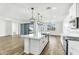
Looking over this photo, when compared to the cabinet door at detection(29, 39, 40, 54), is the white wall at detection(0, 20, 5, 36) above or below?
above

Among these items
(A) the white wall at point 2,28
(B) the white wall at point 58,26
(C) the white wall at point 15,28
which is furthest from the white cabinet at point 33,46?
(C) the white wall at point 15,28

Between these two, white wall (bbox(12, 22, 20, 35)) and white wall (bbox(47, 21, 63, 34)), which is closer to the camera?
white wall (bbox(47, 21, 63, 34))

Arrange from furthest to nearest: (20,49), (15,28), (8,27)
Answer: (15,28), (8,27), (20,49)

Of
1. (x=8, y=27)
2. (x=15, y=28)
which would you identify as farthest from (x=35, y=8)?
(x=15, y=28)

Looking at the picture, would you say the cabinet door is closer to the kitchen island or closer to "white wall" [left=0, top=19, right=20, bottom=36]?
the kitchen island

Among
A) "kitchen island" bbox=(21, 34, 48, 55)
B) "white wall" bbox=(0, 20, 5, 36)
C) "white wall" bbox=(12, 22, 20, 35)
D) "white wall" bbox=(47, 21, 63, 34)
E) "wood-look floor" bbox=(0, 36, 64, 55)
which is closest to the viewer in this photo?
"kitchen island" bbox=(21, 34, 48, 55)

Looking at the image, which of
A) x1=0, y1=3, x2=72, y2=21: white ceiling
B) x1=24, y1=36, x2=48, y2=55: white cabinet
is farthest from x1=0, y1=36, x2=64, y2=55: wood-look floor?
x1=0, y1=3, x2=72, y2=21: white ceiling

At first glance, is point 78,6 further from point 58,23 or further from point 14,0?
point 58,23

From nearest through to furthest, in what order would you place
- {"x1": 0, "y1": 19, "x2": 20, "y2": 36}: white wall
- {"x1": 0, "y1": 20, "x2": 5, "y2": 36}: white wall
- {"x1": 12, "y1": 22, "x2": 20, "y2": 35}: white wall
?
{"x1": 0, "y1": 20, "x2": 5, "y2": 36}: white wall < {"x1": 0, "y1": 19, "x2": 20, "y2": 36}: white wall < {"x1": 12, "y1": 22, "x2": 20, "y2": 35}: white wall

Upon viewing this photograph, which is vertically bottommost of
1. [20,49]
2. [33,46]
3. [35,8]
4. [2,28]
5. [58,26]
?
[20,49]

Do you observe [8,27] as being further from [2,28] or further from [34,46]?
[34,46]

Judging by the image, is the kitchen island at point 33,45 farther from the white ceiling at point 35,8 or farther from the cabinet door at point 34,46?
the white ceiling at point 35,8

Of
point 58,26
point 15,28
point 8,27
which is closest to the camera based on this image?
point 8,27

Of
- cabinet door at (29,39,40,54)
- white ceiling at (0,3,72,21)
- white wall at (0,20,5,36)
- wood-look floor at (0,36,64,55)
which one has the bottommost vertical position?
wood-look floor at (0,36,64,55)
